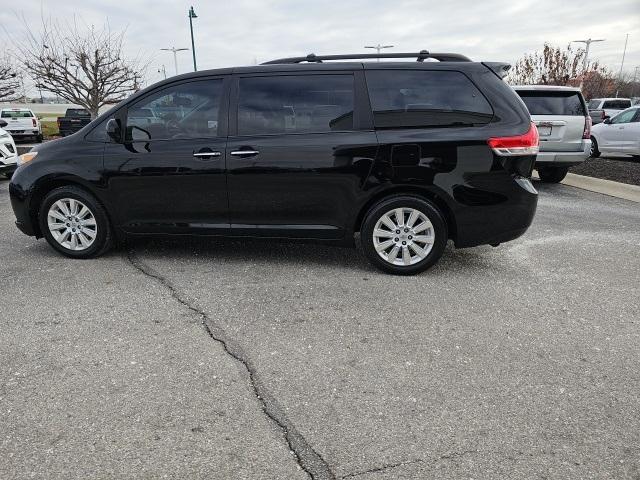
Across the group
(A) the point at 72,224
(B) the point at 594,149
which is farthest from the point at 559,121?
(A) the point at 72,224

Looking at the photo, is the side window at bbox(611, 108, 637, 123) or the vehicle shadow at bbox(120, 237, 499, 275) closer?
→ the vehicle shadow at bbox(120, 237, 499, 275)

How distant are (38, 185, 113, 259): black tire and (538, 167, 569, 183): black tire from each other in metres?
8.49

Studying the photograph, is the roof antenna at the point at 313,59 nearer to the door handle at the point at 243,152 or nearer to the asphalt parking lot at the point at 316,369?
the door handle at the point at 243,152

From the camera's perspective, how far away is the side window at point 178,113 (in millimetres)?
4637

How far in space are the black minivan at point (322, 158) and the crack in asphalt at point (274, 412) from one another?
124cm

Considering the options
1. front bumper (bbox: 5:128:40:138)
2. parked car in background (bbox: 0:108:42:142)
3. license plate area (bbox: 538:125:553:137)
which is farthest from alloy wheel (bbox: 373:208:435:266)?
front bumper (bbox: 5:128:40:138)

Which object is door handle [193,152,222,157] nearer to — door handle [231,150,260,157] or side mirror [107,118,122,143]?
door handle [231,150,260,157]

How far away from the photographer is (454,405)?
2643 millimetres

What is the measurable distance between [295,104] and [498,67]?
180 cm

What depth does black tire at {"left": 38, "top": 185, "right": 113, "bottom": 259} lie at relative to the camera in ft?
16.0

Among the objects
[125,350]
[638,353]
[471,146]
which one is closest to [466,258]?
[471,146]

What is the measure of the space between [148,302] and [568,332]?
304cm

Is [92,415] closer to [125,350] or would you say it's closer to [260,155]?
[125,350]

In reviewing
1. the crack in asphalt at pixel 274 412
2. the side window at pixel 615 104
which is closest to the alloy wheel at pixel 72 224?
the crack in asphalt at pixel 274 412
